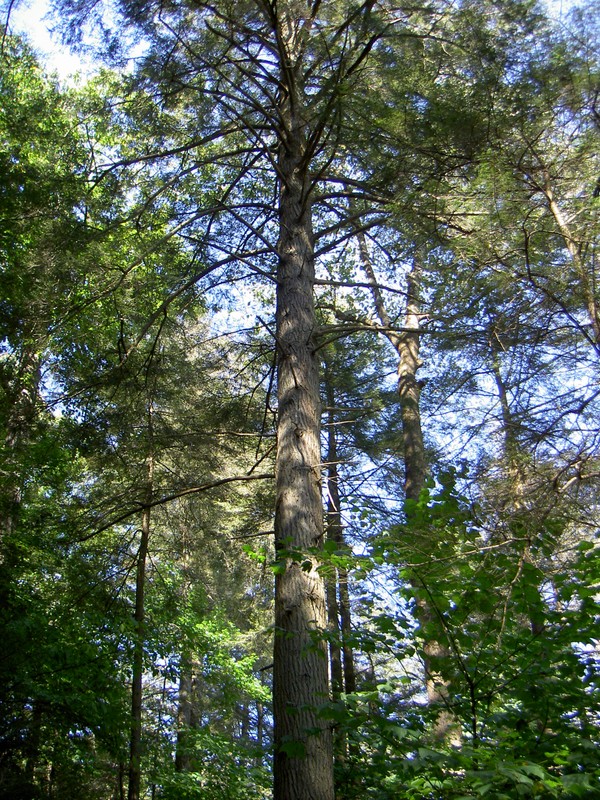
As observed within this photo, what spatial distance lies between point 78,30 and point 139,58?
65 centimetres

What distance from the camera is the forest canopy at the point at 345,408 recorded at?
3.73 m

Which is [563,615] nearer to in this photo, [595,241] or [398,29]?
[595,241]

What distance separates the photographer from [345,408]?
7016 mm

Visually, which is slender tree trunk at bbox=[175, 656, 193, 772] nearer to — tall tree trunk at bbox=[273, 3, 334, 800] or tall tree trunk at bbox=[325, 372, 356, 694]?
tall tree trunk at bbox=[325, 372, 356, 694]

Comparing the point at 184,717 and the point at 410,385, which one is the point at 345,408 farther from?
the point at 184,717

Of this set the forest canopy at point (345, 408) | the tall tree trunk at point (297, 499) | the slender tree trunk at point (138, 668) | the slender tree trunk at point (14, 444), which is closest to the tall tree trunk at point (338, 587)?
the forest canopy at point (345, 408)

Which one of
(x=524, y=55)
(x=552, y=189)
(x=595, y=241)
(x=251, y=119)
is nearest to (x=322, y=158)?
(x=251, y=119)

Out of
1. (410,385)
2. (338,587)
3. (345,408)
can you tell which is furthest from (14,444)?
(410,385)

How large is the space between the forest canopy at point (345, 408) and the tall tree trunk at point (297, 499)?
0.08ft

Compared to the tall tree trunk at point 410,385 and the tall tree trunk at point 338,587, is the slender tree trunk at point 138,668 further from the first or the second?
the tall tree trunk at point 410,385

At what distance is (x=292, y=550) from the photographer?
154 inches

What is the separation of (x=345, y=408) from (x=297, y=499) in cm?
237

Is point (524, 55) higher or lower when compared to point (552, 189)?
higher

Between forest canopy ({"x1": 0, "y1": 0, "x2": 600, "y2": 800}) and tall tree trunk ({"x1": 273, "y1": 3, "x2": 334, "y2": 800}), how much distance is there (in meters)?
0.02
